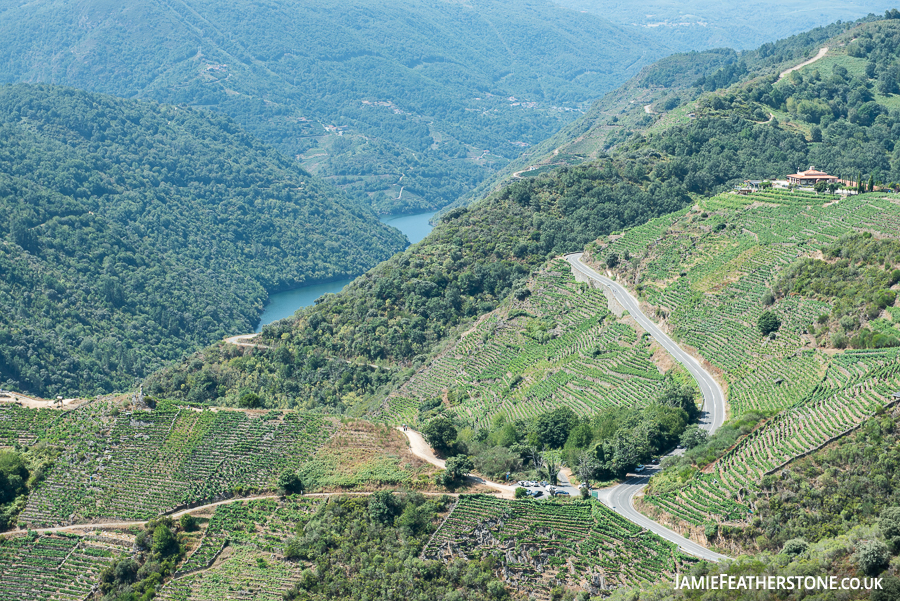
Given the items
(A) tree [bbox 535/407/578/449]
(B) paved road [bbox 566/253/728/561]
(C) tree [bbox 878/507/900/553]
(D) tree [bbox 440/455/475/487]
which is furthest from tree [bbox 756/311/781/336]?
(C) tree [bbox 878/507/900/553]

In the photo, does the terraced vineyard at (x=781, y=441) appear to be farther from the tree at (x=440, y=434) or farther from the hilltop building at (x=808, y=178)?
the hilltop building at (x=808, y=178)

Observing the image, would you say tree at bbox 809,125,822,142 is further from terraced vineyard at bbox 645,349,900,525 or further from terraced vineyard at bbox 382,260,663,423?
terraced vineyard at bbox 645,349,900,525

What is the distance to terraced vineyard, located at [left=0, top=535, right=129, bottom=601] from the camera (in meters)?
53.4

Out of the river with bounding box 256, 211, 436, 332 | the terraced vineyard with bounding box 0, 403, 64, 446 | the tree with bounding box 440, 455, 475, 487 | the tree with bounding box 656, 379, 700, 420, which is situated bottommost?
the river with bounding box 256, 211, 436, 332

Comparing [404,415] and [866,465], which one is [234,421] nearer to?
[404,415]

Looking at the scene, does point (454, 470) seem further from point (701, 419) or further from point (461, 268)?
A: point (461, 268)

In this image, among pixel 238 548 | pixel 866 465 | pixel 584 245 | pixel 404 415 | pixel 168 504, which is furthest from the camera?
pixel 584 245

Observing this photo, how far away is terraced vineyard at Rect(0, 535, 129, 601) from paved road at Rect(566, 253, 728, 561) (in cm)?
2881

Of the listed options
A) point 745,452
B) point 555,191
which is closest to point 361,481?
point 745,452

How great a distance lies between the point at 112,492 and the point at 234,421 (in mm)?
8967

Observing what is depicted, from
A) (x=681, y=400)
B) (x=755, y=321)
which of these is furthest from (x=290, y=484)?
(x=755, y=321)

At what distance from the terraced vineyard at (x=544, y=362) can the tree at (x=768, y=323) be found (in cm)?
762

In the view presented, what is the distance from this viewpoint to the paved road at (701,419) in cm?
4362

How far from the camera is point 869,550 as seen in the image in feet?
111
